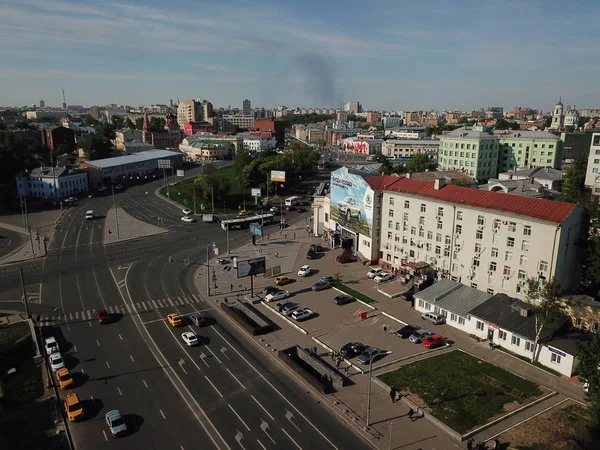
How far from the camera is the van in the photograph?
160ft

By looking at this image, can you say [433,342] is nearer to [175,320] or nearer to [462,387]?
[462,387]

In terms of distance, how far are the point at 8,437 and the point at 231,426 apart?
51.5 feet

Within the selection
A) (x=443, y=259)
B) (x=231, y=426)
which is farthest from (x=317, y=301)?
(x=231, y=426)

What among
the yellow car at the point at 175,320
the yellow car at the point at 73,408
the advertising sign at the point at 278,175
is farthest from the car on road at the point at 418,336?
the advertising sign at the point at 278,175

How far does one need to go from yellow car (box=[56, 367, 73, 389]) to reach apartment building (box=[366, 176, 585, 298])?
4297 centimetres

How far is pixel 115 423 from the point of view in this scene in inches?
1253

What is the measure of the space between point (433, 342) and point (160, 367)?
2592cm

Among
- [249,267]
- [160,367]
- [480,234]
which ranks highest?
[480,234]

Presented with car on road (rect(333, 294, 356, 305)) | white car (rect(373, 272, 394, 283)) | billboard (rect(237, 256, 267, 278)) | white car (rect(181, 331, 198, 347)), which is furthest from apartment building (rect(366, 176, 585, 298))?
white car (rect(181, 331, 198, 347))

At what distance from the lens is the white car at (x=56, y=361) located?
39191mm

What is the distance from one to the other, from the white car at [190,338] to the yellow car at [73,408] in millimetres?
11663

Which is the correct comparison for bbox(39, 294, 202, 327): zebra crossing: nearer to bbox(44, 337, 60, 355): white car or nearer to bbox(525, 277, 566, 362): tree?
bbox(44, 337, 60, 355): white car

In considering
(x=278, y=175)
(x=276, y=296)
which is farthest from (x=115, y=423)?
(x=278, y=175)

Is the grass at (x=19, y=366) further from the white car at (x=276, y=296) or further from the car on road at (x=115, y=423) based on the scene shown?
the white car at (x=276, y=296)
